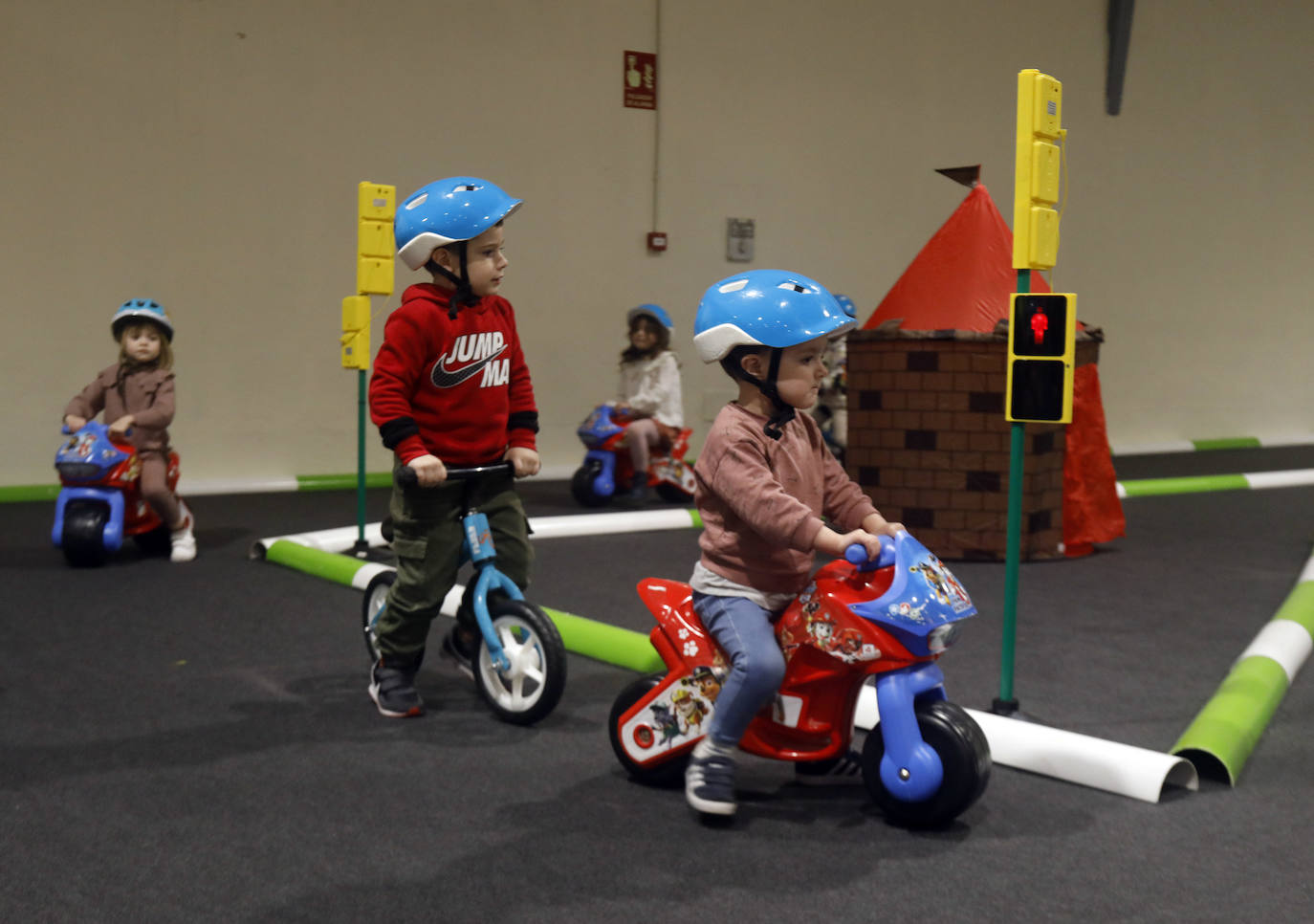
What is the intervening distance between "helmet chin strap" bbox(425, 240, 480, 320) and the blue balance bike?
1.26ft

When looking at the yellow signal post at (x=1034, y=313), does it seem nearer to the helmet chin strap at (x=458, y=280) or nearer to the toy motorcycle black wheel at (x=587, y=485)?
the helmet chin strap at (x=458, y=280)

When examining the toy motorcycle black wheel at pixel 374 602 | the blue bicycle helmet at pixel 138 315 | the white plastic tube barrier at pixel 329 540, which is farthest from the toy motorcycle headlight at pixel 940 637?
the blue bicycle helmet at pixel 138 315

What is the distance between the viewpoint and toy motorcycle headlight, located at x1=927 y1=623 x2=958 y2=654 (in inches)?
93.3

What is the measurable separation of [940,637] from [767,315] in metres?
0.70

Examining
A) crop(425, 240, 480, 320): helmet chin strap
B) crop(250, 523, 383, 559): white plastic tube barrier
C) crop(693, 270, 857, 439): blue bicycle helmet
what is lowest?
crop(250, 523, 383, 559): white plastic tube barrier

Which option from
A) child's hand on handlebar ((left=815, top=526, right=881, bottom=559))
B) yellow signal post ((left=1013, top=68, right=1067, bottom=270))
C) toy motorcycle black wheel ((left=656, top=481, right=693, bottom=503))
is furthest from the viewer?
toy motorcycle black wheel ((left=656, top=481, right=693, bottom=503))

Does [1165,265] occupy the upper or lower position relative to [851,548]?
upper

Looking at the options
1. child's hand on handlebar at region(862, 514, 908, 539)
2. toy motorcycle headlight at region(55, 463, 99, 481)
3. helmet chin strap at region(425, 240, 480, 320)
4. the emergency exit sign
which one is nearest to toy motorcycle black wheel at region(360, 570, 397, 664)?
helmet chin strap at region(425, 240, 480, 320)

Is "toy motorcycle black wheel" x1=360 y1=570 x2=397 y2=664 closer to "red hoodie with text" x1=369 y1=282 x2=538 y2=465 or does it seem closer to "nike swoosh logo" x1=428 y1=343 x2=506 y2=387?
"red hoodie with text" x1=369 y1=282 x2=538 y2=465

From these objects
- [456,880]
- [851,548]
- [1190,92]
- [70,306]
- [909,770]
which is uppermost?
[1190,92]

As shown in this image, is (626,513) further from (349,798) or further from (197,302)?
(349,798)

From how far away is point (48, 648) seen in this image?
3.77 m

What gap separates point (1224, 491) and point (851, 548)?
6282 mm

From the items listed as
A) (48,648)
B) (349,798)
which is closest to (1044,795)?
(349,798)
